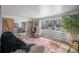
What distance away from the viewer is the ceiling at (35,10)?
247cm

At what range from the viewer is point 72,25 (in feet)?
8.25

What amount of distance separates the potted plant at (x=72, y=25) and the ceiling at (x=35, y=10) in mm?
131

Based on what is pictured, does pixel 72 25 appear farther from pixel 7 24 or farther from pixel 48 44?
pixel 7 24

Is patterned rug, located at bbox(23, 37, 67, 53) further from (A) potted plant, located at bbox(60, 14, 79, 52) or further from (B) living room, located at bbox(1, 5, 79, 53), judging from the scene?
(A) potted plant, located at bbox(60, 14, 79, 52)

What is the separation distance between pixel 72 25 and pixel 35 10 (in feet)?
1.92

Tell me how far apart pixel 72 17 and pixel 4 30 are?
1.01 meters

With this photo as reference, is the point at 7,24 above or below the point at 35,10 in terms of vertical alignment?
below

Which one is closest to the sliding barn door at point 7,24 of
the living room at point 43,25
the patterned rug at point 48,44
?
the living room at point 43,25

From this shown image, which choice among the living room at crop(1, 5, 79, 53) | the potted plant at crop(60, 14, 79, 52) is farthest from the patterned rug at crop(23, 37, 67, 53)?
the potted plant at crop(60, 14, 79, 52)

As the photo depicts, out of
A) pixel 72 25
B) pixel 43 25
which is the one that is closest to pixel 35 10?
pixel 43 25

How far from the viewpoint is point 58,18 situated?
2.49 m
